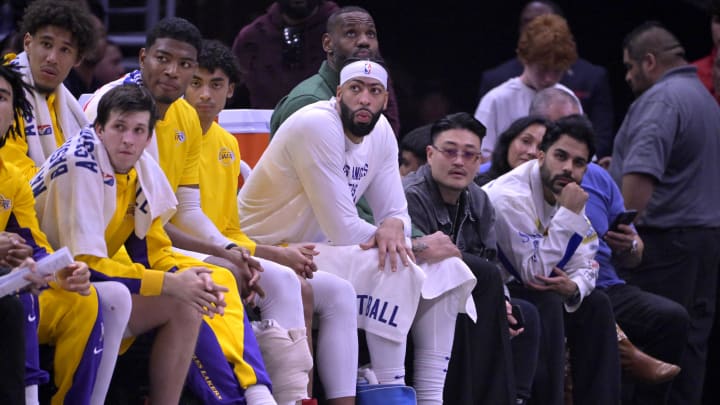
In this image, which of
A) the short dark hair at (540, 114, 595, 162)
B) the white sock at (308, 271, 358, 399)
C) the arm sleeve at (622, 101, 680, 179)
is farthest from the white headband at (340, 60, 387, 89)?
the arm sleeve at (622, 101, 680, 179)

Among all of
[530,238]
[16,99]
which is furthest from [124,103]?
[530,238]

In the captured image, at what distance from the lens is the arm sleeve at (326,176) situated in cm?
538

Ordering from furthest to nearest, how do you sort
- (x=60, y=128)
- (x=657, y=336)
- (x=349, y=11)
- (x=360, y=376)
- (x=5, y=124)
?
(x=657, y=336) < (x=349, y=11) < (x=360, y=376) < (x=60, y=128) < (x=5, y=124)

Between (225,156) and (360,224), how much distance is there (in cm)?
61

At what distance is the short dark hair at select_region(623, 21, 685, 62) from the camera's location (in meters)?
7.73

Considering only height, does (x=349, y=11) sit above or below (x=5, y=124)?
above

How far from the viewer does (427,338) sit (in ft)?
17.9

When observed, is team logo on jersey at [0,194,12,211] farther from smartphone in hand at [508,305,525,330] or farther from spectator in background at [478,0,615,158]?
spectator in background at [478,0,615,158]

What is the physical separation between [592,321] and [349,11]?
1853 mm

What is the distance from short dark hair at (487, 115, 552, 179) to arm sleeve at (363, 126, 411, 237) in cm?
122

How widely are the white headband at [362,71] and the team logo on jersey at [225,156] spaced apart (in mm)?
550

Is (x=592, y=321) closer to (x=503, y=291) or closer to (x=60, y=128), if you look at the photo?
A: (x=503, y=291)

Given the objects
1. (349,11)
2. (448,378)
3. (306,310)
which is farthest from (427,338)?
(349,11)

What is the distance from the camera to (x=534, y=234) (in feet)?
20.6
